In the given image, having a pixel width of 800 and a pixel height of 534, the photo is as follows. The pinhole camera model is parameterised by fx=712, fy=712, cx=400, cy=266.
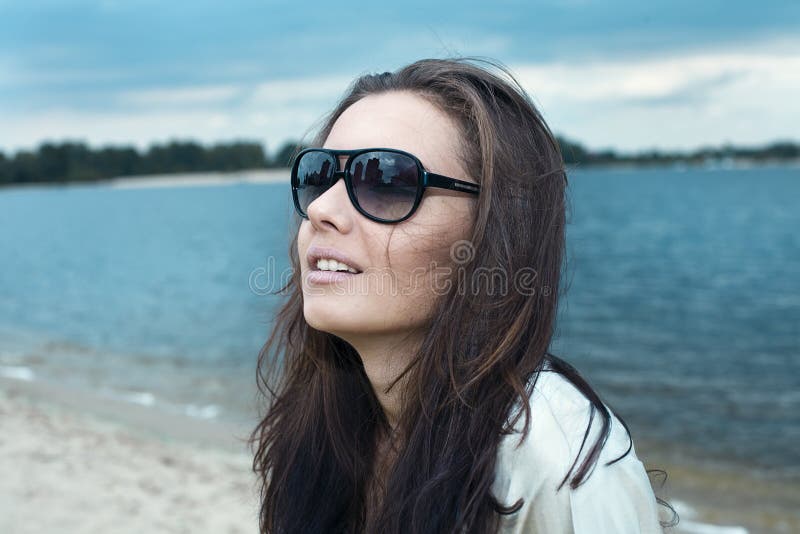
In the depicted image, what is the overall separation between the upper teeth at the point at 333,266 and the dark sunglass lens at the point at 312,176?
0.24 metres

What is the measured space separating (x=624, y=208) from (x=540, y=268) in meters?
80.0

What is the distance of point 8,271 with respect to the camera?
111 ft

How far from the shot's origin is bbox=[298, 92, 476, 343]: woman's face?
1762mm

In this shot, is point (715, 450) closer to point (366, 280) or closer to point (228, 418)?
point (228, 418)

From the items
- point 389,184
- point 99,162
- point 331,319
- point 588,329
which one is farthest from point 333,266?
point 99,162

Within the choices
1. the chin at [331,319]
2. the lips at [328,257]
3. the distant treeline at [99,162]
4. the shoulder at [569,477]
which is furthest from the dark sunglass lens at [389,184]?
the distant treeline at [99,162]

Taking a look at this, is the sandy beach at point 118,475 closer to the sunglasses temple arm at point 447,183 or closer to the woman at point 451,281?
the woman at point 451,281

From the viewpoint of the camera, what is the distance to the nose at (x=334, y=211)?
181 cm

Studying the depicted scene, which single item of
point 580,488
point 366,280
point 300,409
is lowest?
point 300,409

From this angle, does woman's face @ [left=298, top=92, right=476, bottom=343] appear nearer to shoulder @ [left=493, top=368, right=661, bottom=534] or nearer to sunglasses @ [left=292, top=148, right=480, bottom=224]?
sunglasses @ [left=292, top=148, right=480, bottom=224]

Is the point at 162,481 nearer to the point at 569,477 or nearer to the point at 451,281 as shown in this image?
the point at 451,281

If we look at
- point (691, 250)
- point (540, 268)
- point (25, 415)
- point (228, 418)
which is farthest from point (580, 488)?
point (691, 250)

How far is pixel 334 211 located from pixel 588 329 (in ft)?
54.1

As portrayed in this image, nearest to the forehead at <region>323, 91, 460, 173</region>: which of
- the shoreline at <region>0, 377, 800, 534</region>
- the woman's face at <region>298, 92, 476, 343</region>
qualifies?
the woman's face at <region>298, 92, 476, 343</region>
